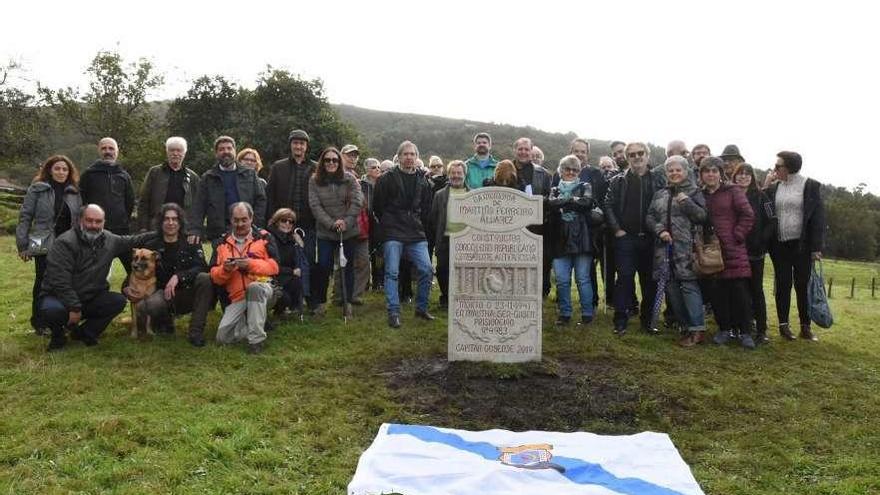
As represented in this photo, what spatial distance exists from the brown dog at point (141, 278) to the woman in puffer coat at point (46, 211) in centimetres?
82

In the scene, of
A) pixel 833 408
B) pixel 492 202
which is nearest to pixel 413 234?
pixel 492 202

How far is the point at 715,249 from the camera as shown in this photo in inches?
296

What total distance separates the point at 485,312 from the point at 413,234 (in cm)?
183

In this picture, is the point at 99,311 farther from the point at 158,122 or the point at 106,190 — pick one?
the point at 158,122

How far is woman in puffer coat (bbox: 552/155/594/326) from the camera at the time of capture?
26.7ft

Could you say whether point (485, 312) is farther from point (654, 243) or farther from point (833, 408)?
point (833, 408)

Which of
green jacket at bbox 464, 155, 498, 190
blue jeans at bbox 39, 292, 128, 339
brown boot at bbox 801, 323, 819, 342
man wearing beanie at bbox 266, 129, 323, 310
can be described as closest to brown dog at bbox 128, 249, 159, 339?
blue jeans at bbox 39, 292, 128, 339

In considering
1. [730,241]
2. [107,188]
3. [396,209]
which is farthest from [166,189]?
[730,241]

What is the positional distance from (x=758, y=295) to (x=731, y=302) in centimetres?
40

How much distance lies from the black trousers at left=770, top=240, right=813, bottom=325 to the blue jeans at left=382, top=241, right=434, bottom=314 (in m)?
4.29

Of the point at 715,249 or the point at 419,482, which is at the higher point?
the point at 715,249

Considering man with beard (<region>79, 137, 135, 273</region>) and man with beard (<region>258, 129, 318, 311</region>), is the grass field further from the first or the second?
man with beard (<region>79, 137, 135, 273</region>)

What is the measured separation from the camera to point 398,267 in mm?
8352

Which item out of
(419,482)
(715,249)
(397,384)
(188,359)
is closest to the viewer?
(419,482)
